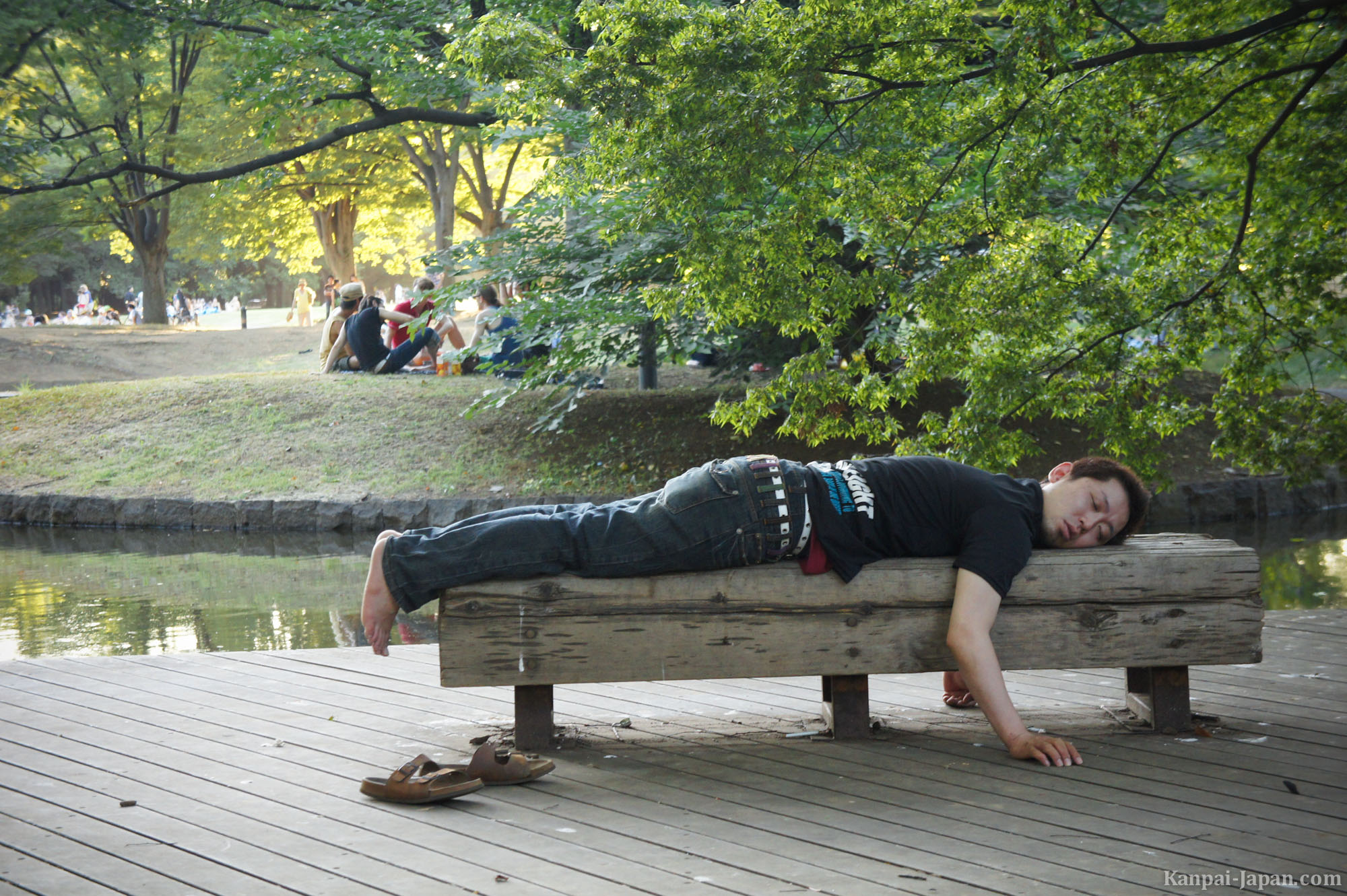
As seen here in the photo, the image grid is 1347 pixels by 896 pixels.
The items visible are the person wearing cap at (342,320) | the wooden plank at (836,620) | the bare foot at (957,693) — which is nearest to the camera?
the wooden plank at (836,620)

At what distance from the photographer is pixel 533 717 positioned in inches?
141

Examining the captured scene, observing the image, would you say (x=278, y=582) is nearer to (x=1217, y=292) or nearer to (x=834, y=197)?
(x=834, y=197)

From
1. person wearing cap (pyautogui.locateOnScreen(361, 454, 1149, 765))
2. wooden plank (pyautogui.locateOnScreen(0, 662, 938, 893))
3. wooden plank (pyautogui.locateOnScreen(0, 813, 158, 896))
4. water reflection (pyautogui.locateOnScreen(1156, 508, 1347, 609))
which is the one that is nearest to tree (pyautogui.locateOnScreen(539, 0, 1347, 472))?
water reflection (pyautogui.locateOnScreen(1156, 508, 1347, 609))

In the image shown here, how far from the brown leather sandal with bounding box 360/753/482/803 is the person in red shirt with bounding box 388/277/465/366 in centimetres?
1322

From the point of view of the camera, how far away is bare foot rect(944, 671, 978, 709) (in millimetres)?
4047

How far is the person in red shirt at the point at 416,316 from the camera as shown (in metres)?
16.2

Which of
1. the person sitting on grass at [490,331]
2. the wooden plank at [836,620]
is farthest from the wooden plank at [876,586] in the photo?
the person sitting on grass at [490,331]

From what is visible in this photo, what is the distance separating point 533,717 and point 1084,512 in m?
1.84

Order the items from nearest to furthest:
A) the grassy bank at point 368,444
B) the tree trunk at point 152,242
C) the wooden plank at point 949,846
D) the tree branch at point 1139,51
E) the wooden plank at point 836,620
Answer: the wooden plank at point 949,846
the wooden plank at point 836,620
the tree branch at point 1139,51
the grassy bank at point 368,444
the tree trunk at point 152,242

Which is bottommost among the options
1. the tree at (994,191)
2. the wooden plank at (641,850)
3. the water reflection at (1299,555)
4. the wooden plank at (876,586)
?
the water reflection at (1299,555)

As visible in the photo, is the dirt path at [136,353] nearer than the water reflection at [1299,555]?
No

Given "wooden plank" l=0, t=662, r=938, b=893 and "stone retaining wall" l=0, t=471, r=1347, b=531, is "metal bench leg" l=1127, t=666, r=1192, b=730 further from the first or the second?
"stone retaining wall" l=0, t=471, r=1347, b=531

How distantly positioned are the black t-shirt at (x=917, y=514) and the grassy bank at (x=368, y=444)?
7.53 m

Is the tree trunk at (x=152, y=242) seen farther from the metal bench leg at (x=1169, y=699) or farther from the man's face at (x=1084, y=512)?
the metal bench leg at (x=1169, y=699)
